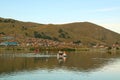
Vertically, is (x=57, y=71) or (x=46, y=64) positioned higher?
(x=57, y=71)

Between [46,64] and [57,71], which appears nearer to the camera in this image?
[57,71]

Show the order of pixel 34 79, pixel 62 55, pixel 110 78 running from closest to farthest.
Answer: pixel 34 79, pixel 110 78, pixel 62 55

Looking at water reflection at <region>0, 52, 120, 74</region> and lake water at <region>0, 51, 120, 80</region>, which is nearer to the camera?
lake water at <region>0, 51, 120, 80</region>

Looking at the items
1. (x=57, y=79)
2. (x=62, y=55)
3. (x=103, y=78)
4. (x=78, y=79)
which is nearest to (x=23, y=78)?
(x=57, y=79)

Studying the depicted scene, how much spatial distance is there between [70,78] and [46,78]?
549cm

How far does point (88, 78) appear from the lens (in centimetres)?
7338

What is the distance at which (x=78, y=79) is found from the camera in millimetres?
70438

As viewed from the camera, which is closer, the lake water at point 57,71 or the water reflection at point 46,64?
the lake water at point 57,71

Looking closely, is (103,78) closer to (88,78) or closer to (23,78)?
(88,78)

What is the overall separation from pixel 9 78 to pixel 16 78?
157cm

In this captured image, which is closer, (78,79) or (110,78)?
(78,79)

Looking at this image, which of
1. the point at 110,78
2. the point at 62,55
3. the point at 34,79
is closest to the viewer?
the point at 34,79

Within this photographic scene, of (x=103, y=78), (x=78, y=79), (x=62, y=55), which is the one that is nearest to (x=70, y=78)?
(x=78, y=79)

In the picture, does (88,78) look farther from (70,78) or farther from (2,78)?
(2,78)
